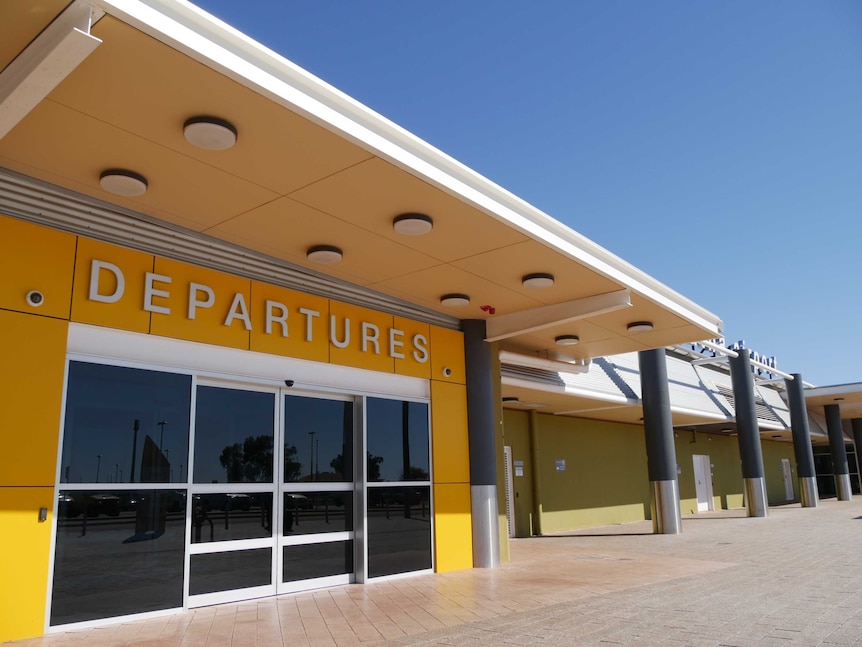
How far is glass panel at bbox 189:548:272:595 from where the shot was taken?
696 cm

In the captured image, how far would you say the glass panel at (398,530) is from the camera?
8.80 metres

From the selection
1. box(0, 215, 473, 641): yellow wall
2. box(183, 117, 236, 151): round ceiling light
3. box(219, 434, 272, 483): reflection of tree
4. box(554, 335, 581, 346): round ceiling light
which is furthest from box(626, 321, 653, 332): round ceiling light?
box(183, 117, 236, 151): round ceiling light

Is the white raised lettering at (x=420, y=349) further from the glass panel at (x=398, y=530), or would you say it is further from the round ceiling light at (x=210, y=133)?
the round ceiling light at (x=210, y=133)

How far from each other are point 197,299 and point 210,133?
2.48 metres

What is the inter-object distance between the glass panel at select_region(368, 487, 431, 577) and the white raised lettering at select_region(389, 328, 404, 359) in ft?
5.69

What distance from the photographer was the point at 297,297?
331 inches

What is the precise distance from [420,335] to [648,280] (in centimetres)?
316

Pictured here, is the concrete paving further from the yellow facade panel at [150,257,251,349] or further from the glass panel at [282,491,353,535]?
the yellow facade panel at [150,257,251,349]

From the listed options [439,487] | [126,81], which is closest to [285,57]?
[126,81]

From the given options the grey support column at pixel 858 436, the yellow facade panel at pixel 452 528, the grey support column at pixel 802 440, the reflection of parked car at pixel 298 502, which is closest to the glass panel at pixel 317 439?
the reflection of parked car at pixel 298 502

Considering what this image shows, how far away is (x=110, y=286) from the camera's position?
21.7 ft

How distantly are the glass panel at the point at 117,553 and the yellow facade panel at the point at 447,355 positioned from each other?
426cm

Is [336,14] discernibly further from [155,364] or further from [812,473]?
[812,473]

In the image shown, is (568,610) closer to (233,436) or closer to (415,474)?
(415,474)
